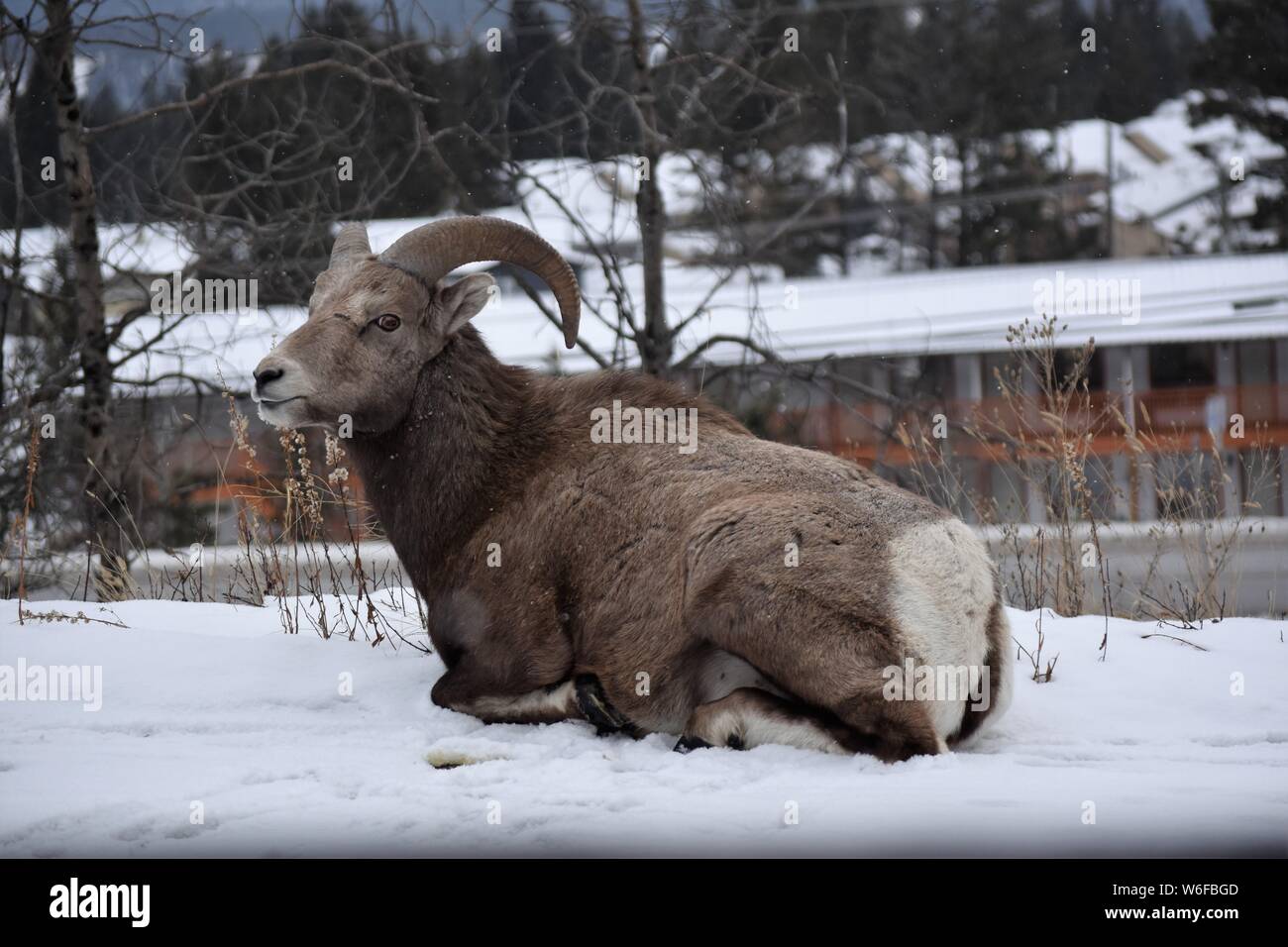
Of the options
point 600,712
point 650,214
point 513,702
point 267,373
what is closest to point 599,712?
point 600,712

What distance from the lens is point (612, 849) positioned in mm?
3678

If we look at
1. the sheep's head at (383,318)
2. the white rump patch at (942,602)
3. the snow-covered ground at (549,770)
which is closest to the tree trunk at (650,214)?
the sheep's head at (383,318)

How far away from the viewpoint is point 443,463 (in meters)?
5.59

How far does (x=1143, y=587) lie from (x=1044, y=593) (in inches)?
25.3

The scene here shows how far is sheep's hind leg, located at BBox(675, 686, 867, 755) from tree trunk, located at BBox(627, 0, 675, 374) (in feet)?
19.1

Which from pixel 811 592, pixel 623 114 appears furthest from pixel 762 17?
pixel 811 592

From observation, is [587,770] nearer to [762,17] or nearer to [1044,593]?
[1044,593]

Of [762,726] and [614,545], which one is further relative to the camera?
[614,545]

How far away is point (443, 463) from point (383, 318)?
0.66 m

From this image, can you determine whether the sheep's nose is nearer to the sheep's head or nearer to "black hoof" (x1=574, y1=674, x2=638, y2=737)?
the sheep's head

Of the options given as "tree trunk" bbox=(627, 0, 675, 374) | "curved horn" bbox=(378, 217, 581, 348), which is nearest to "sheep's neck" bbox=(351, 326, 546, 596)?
"curved horn" bbox=(378, 217, 581, 348)

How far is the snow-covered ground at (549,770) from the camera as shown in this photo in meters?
3.74

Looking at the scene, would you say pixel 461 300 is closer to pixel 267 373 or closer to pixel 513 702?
pixel 267 373

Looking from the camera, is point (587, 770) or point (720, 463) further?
point (720, 463)
